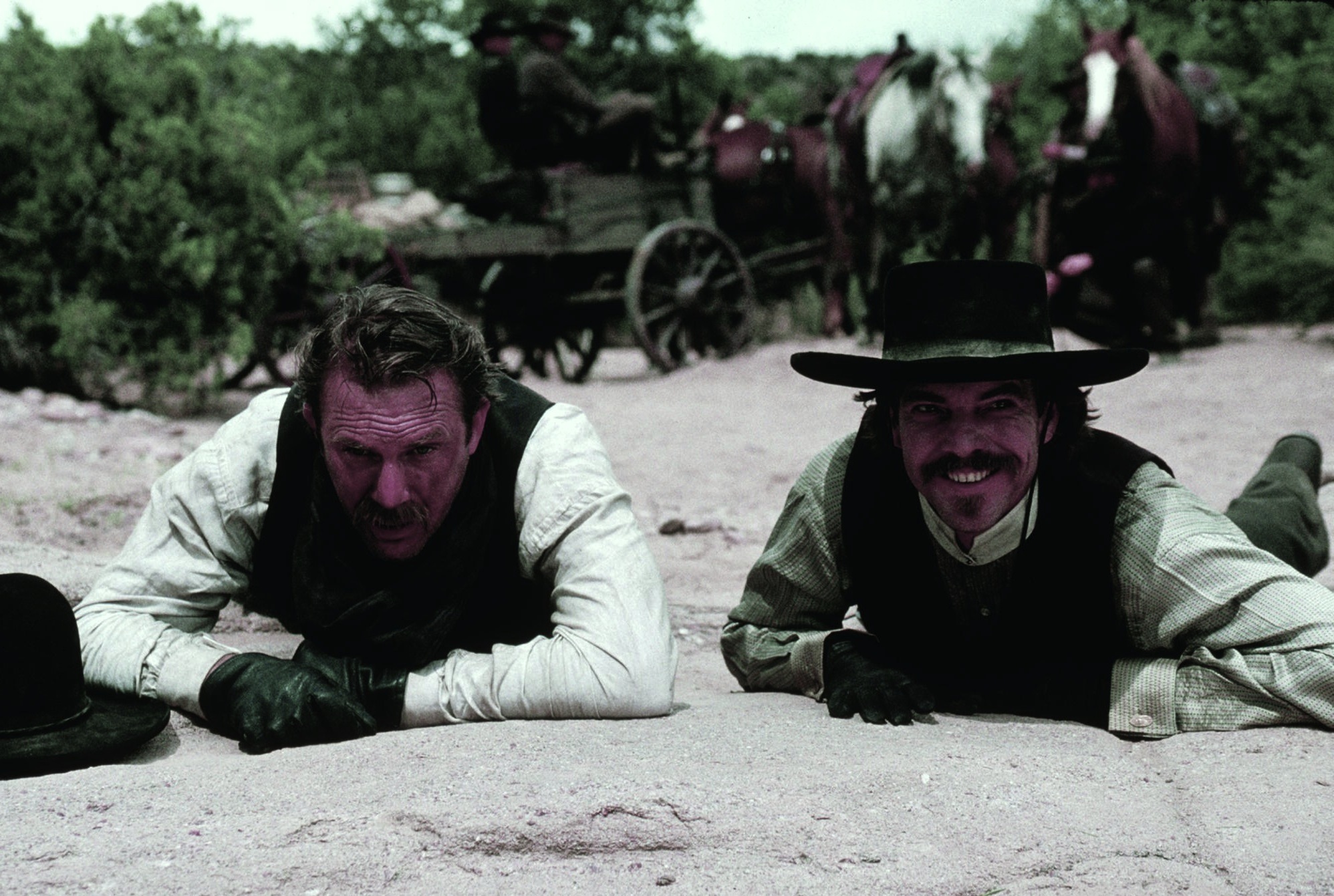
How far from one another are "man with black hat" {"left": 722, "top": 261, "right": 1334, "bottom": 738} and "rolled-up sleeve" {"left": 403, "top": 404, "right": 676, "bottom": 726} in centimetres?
36

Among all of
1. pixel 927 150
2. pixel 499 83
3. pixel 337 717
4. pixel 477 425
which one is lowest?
pixel 337 717

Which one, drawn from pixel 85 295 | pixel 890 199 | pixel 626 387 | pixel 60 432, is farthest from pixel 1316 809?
pixel 890 199

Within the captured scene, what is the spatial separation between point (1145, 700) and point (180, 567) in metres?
2.00

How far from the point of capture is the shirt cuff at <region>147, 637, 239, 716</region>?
110 inches

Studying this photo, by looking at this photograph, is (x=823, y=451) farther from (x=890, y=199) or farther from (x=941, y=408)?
(x=890, y=199)

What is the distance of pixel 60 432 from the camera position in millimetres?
7051

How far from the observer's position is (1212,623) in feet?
8.91

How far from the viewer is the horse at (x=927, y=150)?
10.6 metres

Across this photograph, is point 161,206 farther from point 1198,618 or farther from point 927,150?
point 1198,618

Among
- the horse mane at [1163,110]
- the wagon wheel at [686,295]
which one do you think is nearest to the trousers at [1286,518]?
the horse mane at [1163,110]

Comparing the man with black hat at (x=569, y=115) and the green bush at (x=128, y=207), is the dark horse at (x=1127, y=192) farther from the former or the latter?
the green bush at (x=128, y=207)

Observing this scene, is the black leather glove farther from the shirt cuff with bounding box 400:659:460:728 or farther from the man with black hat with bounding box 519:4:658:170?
the man with black hat with bounding box 519:4:658:170

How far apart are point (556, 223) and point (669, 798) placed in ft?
27.2

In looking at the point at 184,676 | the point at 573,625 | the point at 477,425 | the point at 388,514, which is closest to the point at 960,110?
the point at 477,425
